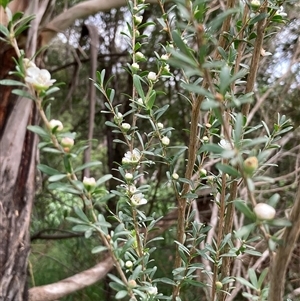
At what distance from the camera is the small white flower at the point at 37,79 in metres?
0.27

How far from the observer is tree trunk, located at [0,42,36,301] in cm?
102

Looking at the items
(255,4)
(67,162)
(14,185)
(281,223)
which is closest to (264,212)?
(281,223)

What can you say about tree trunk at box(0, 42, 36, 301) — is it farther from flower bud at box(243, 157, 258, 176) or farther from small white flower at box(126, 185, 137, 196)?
flower bud at box(243, 157, 258, 176)

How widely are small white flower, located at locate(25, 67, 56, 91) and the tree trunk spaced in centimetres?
83

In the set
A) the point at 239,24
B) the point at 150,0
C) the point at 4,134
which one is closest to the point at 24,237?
the point at 4,134

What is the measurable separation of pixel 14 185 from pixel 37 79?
0.87 m

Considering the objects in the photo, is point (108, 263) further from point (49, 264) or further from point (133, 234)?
point (133, 234)

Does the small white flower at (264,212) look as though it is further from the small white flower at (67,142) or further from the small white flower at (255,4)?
the small white flower at (255,4)

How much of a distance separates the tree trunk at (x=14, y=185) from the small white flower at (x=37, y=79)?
834mm

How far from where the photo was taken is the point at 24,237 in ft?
3.53

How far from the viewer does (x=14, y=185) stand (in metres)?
1.09

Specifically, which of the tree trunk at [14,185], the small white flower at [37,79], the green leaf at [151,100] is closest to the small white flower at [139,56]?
the green leaf at [151,100]

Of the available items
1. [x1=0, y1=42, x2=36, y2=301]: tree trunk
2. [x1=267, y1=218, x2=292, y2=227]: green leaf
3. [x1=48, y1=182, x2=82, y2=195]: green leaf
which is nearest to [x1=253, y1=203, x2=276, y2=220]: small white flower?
[x1=267, y1=218, x2=292, y2=227]: green leaf

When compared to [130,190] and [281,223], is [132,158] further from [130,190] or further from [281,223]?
[281,223]
